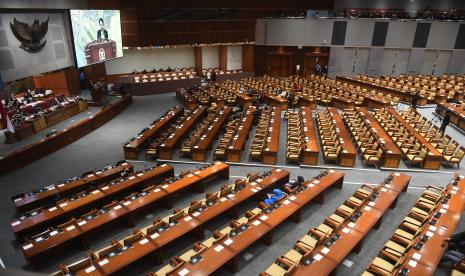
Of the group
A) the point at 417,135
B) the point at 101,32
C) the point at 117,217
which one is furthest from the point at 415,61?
the point at 117,217

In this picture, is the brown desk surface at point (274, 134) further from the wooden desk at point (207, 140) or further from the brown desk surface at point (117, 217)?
the brown desk surface at point (117, 217)

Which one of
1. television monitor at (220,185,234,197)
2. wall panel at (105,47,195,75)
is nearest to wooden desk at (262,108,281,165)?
television monitor at (220,185,234,197)

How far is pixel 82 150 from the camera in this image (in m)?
14.0

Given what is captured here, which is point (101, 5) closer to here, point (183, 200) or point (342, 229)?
point (183, 200)

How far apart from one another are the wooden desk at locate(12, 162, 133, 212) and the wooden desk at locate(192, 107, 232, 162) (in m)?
2.80

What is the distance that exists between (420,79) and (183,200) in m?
21.4

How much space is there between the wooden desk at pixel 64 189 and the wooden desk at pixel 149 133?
177 centimetres

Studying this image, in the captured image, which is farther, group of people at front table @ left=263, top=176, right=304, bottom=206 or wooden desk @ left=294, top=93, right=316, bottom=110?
wooden desk @ left=294, top=93, right=316, bottom=110

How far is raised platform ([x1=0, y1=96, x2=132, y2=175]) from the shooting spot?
1193 cm

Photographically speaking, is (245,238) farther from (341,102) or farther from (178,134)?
(341,102)

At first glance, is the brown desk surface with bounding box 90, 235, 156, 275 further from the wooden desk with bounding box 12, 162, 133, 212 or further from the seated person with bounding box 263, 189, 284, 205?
the wooden desk with bounding box 12, 162, 133, 212

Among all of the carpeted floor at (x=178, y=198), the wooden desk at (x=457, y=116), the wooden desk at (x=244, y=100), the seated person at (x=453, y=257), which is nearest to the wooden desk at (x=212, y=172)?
the carpeted floor at (x=178, y=198)

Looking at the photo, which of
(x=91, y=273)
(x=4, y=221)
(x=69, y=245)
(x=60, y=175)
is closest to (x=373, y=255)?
(x=91, y=273)

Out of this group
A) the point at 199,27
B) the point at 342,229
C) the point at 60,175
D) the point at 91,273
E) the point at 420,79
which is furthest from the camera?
the point at 199,27
